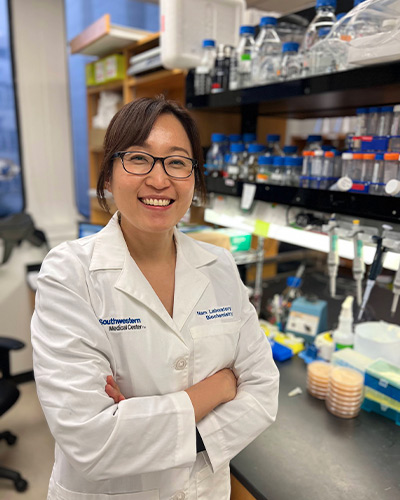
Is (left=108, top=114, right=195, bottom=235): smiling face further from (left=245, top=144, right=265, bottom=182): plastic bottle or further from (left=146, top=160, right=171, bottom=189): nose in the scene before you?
(left=245, top=144, right=265, bottom=182): plastic bottle

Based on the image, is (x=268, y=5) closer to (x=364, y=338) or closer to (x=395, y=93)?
(x=395, y=93)

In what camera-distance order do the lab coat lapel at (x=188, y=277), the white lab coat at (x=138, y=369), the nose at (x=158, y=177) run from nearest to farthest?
the white lab coat at (x=138, y=369) < the nose at (x=158, y=177) < the lab coat lapel at (x=188, y=277)

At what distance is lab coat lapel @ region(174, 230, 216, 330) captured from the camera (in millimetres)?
1081

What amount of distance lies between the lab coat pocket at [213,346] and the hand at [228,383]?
0.02 metres

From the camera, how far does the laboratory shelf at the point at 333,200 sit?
1158mm

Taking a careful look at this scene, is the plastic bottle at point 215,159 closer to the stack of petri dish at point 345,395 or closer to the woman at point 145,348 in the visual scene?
the woman at point 145,348

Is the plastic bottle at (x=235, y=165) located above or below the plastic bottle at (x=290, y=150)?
below

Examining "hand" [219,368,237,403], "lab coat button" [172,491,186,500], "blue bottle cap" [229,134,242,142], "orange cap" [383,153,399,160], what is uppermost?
"blue bottle cap" [229,134,242,142]

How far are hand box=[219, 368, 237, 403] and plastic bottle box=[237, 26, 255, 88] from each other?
117 cm

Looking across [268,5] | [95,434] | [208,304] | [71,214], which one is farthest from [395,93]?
[71,214]

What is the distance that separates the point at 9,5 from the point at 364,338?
3.43m

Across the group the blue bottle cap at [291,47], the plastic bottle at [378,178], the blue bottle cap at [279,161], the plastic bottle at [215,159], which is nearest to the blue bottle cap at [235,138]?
the plastic bottle at [215,159]

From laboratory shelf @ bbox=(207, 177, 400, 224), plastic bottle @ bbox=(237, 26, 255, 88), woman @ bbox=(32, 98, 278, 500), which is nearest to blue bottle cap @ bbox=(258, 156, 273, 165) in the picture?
laboratory shelf @ bbox=(207, 177, 400, 224)

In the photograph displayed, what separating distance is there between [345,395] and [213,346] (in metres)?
0.59
